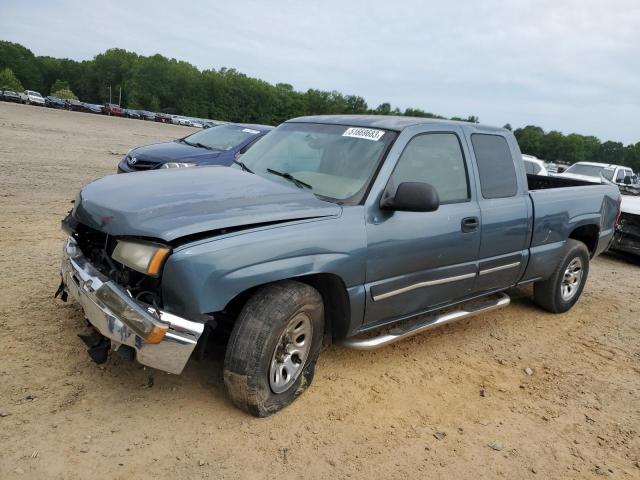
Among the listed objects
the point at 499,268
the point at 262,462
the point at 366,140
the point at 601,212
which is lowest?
the point at 262,462

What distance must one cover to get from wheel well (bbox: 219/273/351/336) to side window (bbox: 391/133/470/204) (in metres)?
0.85

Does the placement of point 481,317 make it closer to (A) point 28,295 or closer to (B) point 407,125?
(B) point 407,125

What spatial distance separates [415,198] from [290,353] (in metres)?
1.27

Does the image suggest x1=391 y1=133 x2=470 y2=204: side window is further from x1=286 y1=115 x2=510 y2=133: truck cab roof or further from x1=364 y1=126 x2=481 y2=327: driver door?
x1=286 y1=115 x2=510 y2=133: truck cab roof

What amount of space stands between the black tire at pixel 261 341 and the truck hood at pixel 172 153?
220 inches

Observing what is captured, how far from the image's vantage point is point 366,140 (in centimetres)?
384

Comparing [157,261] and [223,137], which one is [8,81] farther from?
[157,261]

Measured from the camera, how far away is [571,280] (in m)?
5.65

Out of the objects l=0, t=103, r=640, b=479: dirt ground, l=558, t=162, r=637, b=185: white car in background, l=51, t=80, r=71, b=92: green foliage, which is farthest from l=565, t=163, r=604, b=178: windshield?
l=51, t=80, r=71, b=92: green foliage

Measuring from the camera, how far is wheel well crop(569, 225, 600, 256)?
5.63 m

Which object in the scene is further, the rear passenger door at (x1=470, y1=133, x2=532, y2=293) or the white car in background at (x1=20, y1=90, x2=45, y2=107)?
the white car in background at (x1=20, y1=90, x2=45, y2=107)

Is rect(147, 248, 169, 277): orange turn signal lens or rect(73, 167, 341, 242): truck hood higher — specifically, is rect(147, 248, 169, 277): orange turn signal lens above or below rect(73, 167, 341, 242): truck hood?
below

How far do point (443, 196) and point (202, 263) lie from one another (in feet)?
6.80

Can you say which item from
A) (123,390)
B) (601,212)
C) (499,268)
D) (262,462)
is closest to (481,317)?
(499,268)
